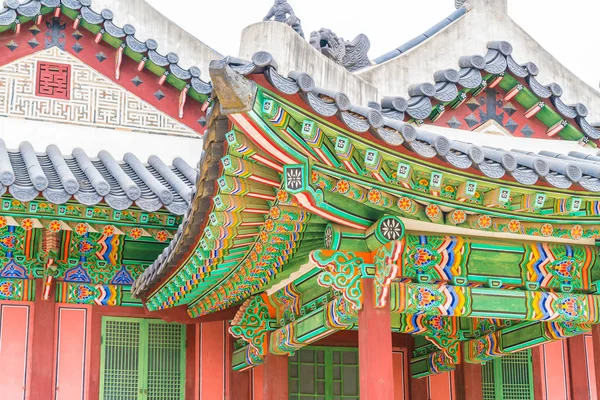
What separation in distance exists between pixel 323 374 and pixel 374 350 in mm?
3115

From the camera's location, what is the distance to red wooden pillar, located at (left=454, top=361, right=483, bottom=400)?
31.7ft

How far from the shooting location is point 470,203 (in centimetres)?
683

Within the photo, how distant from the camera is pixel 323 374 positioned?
384 inches

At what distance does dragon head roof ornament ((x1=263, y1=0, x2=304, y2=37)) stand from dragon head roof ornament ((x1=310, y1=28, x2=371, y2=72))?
8.8 inches

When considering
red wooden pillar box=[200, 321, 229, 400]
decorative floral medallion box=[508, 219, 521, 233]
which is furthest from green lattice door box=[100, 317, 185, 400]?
decorative floral medallion box=[508, 219, 521, 233]

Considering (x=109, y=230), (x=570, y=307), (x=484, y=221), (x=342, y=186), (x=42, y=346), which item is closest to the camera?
(x=342, y=186)

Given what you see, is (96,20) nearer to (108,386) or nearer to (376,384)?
(108,386)

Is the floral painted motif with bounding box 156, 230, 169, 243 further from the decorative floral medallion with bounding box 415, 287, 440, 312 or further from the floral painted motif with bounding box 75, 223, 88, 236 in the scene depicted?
the decorative floral medallion with bounding box 415, 287, 440, 312

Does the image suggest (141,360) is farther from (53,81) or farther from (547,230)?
(547,230)

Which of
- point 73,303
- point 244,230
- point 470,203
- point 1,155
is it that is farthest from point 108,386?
A: point 470,203

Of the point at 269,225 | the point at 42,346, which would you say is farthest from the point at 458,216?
the point at 42,346

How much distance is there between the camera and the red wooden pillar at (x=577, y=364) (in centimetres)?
1005

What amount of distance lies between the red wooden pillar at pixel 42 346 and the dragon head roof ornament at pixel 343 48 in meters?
4.09

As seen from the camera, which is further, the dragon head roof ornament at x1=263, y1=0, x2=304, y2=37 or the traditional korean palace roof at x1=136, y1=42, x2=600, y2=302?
the dragon head roof ornament at x1=263, y1=0, x2=304, y2=37
